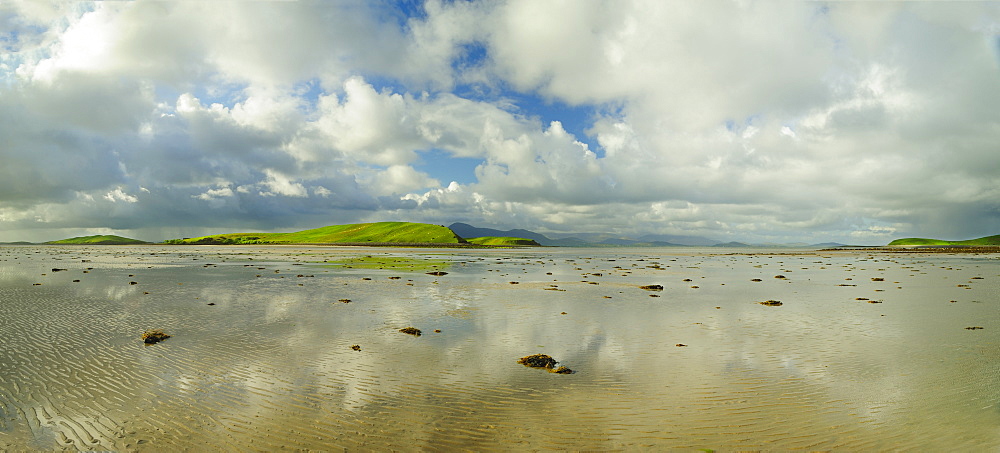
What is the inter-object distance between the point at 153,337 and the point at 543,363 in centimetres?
1558

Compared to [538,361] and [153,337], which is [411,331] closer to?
[538,361]

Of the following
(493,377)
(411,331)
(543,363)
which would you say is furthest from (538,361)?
(411,331)

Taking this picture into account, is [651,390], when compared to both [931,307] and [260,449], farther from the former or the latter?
[931,307]

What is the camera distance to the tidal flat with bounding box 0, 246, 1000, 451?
939cm

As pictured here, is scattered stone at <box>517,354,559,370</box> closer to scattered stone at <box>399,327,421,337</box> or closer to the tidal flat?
the tidal flat

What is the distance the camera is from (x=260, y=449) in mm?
8664

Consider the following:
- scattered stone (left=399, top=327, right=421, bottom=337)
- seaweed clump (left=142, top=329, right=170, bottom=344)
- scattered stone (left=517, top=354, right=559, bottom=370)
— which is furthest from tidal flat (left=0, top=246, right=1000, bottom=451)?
scattered stone (left=517, top=354, right=559, bottom=370)

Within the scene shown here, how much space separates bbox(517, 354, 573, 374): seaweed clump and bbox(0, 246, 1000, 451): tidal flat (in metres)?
0.33

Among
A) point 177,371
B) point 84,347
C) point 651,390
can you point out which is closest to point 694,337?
point 651,390

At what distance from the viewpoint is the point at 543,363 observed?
14.6m

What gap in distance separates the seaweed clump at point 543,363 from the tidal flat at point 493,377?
1.09 feet

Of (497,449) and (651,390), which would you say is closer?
(497,449)

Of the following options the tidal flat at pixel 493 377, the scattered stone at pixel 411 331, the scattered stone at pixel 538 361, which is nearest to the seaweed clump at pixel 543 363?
the scattered stone at pixel 538 361

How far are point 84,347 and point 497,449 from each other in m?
17.5
